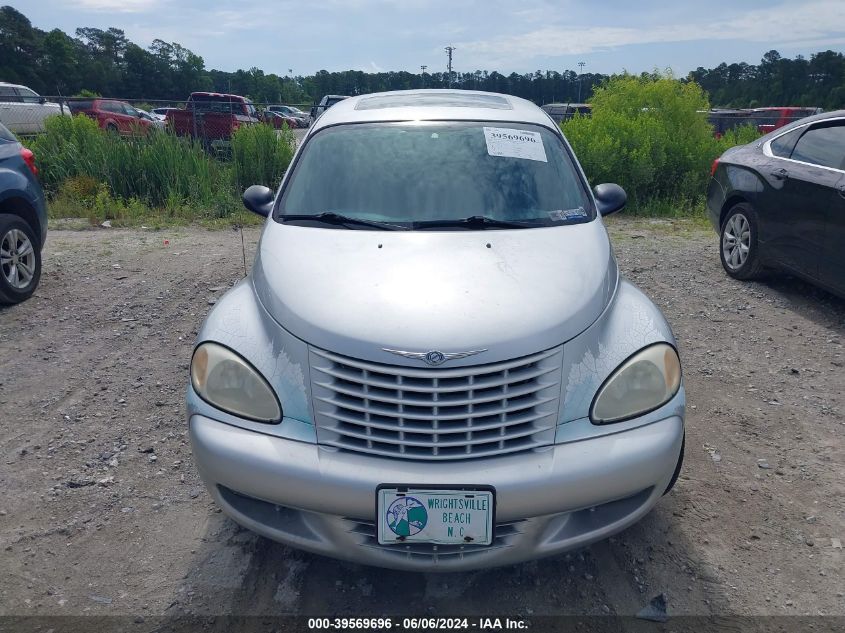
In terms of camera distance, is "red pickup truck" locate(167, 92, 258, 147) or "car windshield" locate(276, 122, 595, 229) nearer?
"car windshield" locate(276, 122, 595, 229)

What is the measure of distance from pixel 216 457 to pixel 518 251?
1.45 metres

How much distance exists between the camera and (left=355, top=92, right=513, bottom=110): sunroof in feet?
13.2

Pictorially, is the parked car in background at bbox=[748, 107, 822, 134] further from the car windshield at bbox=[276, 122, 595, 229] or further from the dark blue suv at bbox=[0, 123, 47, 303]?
the dark blue suv at bbox=[0, 123, 47, 303]

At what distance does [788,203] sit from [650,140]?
5257 mm

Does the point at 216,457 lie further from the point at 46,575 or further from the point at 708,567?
the point at 708,567

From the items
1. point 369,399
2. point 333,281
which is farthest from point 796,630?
point 333,281

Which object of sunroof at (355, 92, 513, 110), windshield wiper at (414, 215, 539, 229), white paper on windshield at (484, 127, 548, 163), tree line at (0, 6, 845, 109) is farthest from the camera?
tree line at (0, 6, 845, 109)

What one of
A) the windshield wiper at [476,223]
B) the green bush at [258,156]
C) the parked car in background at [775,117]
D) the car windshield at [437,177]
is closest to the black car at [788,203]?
the car windshield at [437,177]

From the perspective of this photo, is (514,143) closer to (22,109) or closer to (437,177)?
(437,177)

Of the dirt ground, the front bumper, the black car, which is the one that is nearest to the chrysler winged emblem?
the front bumper

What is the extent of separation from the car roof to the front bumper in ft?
6.88

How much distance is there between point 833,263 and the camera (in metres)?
5.27

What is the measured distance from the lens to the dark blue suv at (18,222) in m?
5.76

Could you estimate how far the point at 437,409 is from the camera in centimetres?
228
